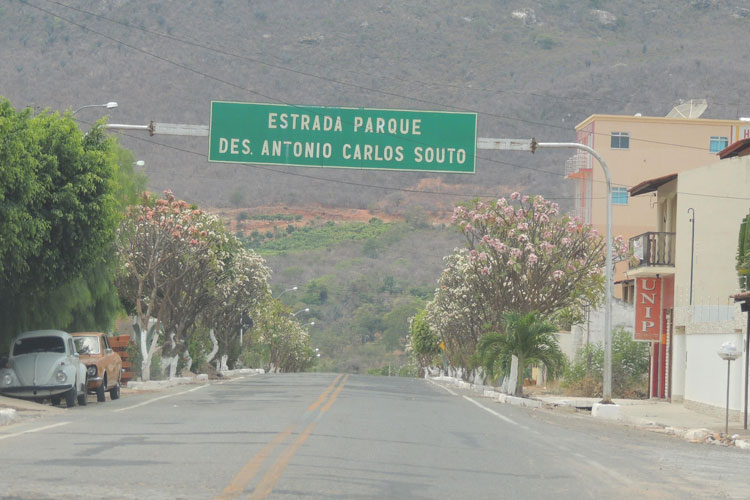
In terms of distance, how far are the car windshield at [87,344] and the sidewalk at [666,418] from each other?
1351 centimetres

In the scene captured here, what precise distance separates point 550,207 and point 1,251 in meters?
25.8

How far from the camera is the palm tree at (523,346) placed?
38.6m

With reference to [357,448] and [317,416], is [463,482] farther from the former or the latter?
[317,416]

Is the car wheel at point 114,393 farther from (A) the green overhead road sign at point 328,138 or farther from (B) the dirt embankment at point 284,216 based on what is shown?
(B) the dirt embankment at point 284,216

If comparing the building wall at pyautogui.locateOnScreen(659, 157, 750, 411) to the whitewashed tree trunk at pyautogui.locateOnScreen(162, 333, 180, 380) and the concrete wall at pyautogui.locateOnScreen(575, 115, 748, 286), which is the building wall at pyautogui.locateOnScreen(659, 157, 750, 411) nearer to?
the whitewashed tree trunk at pyautogui.locateOnScreen(162, 333, 180, 380)

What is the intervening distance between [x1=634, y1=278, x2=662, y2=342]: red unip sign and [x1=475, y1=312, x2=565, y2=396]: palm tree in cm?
484

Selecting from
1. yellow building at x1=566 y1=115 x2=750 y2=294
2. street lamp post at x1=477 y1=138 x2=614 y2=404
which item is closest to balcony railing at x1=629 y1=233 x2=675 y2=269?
street lamp post at x1=477 y1=138 x2=614 y2=404

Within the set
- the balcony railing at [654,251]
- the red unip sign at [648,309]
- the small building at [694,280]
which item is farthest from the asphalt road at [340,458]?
the balcony railing at [654,251]

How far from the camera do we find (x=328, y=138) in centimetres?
2780

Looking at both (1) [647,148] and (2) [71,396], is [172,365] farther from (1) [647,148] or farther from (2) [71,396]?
(1) [647,148]

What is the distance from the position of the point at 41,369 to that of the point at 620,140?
59.5 metres

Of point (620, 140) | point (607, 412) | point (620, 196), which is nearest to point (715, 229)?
point (607, 412)

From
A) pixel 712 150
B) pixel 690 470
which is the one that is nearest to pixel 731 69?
pixel 712 150

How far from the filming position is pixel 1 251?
24562mm
